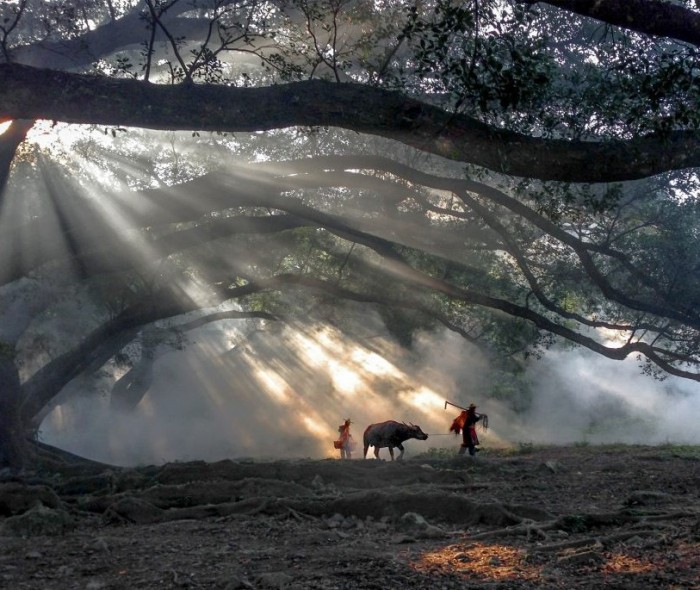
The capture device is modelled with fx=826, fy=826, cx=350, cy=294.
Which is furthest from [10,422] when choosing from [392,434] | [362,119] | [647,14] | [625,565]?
[647,14]

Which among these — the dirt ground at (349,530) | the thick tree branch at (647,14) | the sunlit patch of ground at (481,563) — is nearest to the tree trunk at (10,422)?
the dirt ground at (349,530)

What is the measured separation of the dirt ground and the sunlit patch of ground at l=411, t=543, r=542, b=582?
0.05 ft

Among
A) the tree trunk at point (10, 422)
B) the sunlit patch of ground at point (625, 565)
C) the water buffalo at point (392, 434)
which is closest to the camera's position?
the sunlit patch of ground at point (625, 565)

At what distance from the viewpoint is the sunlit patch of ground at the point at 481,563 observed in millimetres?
6027

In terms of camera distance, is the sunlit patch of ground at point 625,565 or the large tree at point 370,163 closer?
the sunlit patch of ground at point 625,565

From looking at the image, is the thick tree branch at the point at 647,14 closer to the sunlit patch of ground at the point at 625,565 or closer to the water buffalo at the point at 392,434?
the sunlit patch of ground at the point at 625,565

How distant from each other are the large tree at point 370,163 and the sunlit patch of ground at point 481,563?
3197 millimetres

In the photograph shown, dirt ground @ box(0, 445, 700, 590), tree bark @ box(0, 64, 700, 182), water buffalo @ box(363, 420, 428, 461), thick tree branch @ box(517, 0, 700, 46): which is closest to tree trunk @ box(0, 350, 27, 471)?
dirt ground @ box(0, 445, 700, 590)

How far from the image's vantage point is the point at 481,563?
6.43 metres

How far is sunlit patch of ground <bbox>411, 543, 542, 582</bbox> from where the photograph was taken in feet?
19.8

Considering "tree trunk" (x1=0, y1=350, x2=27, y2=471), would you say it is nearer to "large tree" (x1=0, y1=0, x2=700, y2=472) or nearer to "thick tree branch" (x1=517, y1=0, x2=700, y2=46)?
"large tree" (x1=0, y1=0, x2=700, y2=472)

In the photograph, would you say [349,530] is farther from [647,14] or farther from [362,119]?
[647,14]

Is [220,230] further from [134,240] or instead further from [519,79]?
[519,79]

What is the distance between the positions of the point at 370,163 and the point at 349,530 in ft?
16.2
